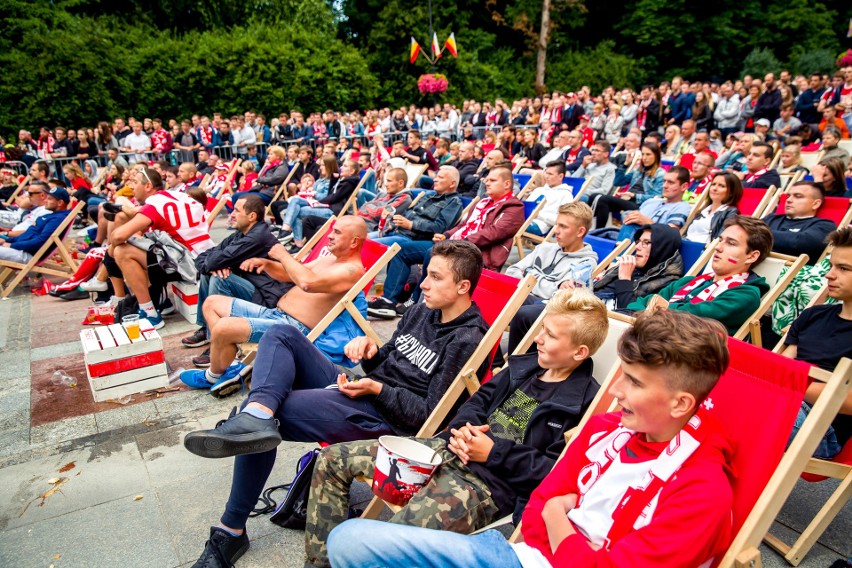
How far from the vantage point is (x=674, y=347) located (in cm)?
170

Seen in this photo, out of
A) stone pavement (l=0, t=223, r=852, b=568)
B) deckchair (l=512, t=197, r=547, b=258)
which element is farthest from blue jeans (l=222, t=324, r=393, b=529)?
deckchair (l=512, t=197, r=547, b=258)

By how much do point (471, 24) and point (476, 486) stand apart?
3200 centimetres

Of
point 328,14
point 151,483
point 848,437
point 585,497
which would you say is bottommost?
point 151,483

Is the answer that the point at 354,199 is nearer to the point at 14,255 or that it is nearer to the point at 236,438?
the point at 14,255

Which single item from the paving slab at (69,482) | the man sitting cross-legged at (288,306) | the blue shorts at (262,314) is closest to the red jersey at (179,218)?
the man sitting cross-legged at (288,306)

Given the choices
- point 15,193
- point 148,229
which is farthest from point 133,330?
point 15,193

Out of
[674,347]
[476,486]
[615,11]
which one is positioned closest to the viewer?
[674,347]

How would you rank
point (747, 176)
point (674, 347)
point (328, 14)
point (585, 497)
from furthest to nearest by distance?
point (328, 14), point (747, 176), point (585, 497), point (674, 347)

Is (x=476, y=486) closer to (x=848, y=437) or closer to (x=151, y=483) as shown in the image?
(x=848, y=437)

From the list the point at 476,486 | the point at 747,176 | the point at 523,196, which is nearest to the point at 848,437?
the point at 476,486

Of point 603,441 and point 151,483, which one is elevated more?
point 603,441

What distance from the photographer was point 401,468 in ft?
7.06

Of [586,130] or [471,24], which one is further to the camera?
[471,24]

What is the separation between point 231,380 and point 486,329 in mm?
2036
